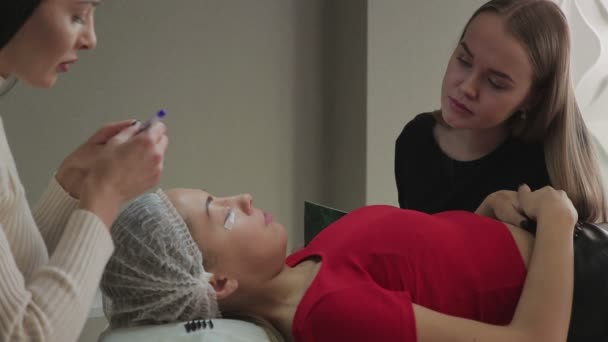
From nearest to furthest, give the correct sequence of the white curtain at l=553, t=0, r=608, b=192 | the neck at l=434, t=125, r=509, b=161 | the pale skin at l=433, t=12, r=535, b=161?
the pale skin at l=433, t=12, r=535, b=161
the neck at l=434, t=125, r=509, b=161
the white curtain at l=553, t=0, r=608, b=192

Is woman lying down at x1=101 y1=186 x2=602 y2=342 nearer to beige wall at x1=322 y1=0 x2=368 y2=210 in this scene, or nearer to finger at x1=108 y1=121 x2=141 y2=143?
finger at x1=108 y1=121 x2=141 y2=143

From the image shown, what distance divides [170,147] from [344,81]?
796 mm

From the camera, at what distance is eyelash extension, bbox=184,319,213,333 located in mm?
1169

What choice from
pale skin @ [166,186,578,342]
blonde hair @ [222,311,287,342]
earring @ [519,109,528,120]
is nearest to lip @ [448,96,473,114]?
earring @ [519,109,528,120]

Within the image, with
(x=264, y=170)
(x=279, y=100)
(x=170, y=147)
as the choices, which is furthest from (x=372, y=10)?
(x=170, y=147)

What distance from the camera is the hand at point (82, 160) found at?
115 cm

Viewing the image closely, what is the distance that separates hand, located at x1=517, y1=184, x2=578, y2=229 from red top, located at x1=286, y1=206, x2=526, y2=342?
0.07 meters

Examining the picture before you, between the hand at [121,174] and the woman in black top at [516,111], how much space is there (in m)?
0.91

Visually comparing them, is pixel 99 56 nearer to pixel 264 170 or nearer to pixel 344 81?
pixel 264 170

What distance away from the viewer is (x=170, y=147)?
251cm

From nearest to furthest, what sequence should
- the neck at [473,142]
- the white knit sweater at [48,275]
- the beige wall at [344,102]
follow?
Answer: the white knit sweater at [48,275] < the neck at [473,142] < the beige wall at [344,102]

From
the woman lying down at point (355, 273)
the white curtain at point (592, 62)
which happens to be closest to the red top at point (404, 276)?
the woman lying down at point (355, 273)

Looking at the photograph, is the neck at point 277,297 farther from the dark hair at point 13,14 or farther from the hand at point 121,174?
the dark hair at point 13,14

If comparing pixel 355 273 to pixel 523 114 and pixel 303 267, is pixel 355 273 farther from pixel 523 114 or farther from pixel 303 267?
pixel 523 114
